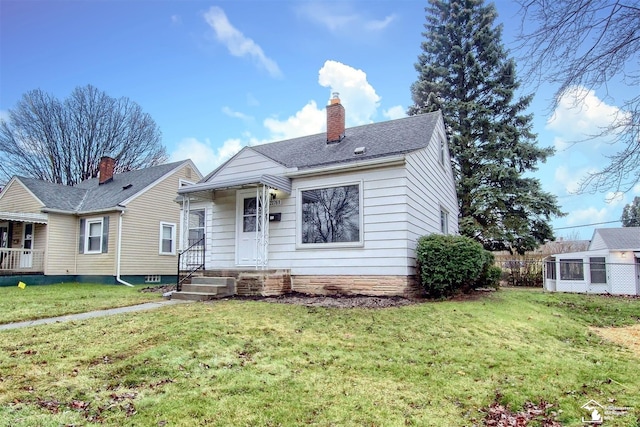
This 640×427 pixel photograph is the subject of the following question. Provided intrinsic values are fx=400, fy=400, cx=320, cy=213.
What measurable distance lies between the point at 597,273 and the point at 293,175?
51.9 ft

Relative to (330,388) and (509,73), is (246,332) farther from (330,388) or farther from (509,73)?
(509,73)

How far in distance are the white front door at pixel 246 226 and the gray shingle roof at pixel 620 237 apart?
647 inches

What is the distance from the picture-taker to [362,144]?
11188 millimetres

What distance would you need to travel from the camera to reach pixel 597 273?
1830 centimetres

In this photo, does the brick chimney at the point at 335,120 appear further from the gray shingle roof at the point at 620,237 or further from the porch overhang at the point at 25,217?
the gray shingle roof at the point at 620,237

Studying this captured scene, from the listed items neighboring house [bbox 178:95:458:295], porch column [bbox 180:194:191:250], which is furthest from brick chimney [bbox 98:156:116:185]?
porch column [bbox 180:194:191:250]

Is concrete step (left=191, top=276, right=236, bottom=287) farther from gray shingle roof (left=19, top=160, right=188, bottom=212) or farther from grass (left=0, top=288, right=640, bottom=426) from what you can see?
gray shingle roof (left=19, top=160, right=188, bottom=212)

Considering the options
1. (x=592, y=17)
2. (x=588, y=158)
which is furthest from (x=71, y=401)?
(x=592, y=17)

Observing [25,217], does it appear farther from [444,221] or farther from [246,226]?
[444,221]

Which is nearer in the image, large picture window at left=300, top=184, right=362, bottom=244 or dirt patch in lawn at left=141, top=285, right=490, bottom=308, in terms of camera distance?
dirt patch in lawn at left=141, top=285, right=490, bottom=308

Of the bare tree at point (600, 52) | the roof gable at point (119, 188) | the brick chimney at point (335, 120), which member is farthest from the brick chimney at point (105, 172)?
the bare tree at point (600, 52)

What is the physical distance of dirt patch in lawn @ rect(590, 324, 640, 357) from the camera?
6598 millimetres

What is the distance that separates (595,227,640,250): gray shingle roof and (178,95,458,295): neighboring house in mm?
11045

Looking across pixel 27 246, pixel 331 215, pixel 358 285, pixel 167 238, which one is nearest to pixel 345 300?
pixel 358 285
